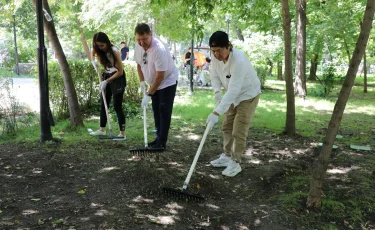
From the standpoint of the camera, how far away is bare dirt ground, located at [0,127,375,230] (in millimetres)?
2875

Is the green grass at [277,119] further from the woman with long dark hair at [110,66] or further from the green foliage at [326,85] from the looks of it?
the woman with long dark hair at [110,66]

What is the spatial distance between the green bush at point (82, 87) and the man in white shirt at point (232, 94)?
141 inches

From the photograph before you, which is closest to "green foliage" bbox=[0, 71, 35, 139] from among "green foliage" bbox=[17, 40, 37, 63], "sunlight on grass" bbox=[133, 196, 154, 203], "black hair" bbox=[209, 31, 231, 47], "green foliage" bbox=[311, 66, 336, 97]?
"sunlight on grass" bbox=[133, 196, 154, 203]

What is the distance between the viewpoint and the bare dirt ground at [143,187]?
288 centimetres

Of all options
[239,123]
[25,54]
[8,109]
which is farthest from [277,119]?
[25,54]

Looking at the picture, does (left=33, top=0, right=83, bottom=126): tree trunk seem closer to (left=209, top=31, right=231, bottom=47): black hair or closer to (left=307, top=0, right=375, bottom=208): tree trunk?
(left=209, top=31, right=231, bottom=47): black hair

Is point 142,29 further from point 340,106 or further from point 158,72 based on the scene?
point 340,106

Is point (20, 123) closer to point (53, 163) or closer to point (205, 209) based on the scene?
point (53, 163)

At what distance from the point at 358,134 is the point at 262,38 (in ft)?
33.1

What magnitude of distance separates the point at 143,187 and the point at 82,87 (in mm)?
4278

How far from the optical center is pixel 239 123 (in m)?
3.81

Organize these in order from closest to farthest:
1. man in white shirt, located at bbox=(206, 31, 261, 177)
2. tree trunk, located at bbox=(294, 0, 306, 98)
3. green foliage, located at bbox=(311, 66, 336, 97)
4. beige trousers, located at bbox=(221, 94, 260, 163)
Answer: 1. man in white shirt, located at bbox=(206, 31, 261, 177)
2. beige trousers, located at bbox=(221, 94, 260, 163)
3. tree trunk, located at bbox=(294, 0, 306, 98)
4. green foliage, located at bbox=(311, 66, 336, 97)

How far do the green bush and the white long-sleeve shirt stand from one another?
3.63m

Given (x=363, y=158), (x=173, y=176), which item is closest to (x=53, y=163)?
(x=173, y=176)
